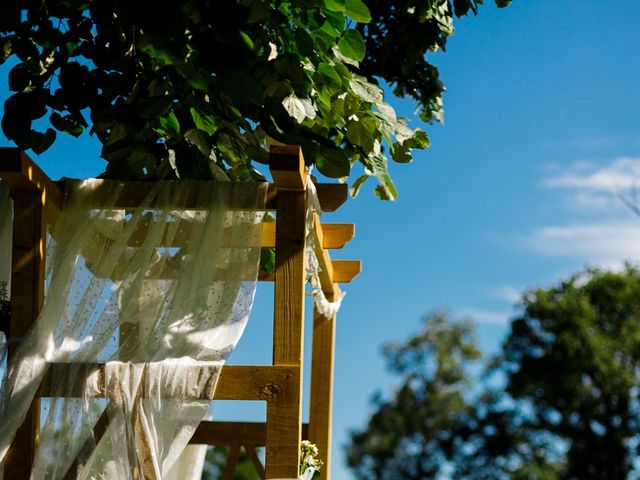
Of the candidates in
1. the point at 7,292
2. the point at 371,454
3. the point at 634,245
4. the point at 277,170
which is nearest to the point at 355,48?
the point at 277,170

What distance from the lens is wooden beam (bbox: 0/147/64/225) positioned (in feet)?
10.5

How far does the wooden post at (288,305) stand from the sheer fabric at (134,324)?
0.46ft

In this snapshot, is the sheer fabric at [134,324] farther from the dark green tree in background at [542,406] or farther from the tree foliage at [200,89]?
the dark green tree in background at [542,406]

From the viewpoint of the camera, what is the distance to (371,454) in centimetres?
2086

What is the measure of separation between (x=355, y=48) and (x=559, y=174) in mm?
21019

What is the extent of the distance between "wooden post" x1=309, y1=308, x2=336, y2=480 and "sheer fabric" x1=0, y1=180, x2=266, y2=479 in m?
1.47

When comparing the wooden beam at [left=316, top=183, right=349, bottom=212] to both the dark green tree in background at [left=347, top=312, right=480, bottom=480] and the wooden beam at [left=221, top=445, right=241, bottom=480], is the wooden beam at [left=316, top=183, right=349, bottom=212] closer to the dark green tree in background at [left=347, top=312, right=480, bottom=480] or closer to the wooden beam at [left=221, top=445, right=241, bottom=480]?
the wooden beam at [left=221, top=445, right=241, bottom=480]

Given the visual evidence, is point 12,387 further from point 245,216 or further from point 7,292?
point 245,216

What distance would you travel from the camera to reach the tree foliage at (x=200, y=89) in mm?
3008

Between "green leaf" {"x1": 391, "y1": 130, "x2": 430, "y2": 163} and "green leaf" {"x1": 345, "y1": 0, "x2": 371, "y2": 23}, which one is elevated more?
"green leaf" {"x1": 345, "y1": 0, "x2": 371, "y2": 23}

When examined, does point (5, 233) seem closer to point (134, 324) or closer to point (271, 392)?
point (134, 324)

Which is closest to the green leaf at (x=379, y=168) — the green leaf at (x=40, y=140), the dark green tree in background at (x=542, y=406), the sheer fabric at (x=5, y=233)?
the green leaf at (x=40, y=140)

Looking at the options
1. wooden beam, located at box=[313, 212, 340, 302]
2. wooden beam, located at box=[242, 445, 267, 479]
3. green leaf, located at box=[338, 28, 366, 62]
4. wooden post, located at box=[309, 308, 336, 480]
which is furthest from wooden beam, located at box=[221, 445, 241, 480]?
green leaf, located at box=[338, 28, 366, 62]

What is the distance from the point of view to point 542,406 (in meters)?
18.8
